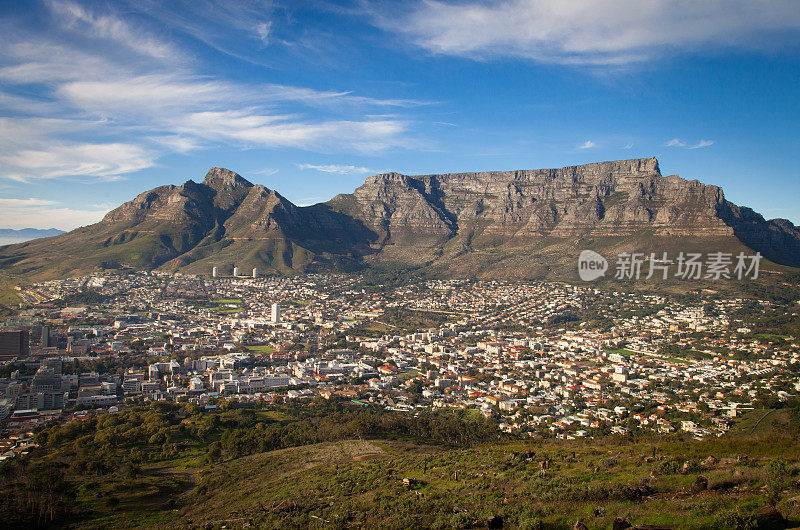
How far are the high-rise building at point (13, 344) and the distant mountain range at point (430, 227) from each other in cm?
4950

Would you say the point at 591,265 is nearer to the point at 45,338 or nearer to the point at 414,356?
the point at 414,356

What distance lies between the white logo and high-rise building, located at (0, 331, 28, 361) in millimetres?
80869

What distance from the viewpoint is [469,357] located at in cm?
5038

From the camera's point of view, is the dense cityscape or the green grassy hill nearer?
the green grassy hill

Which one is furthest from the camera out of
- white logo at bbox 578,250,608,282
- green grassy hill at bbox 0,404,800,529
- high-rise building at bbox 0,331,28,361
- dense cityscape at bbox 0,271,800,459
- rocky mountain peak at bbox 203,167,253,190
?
rocky mountain peak at bbox 203,167,253,190

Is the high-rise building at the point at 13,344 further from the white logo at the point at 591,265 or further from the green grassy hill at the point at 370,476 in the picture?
the white logo at the point at 591,265

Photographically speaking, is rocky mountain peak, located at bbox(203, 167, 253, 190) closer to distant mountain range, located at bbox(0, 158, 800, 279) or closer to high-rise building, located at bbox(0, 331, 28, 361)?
distant mountain range, located at bbox(0, 158, 800, 279)

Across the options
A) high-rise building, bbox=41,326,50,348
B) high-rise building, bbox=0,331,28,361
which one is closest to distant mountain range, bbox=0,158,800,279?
high-rise building, bbox=41,326,50,348

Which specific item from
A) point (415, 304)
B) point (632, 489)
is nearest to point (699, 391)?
point (632, 489)

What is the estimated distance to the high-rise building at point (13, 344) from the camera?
42625 mm

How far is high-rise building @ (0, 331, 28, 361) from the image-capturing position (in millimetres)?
42625

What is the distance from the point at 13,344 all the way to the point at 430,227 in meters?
105

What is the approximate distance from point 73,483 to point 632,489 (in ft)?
66.0

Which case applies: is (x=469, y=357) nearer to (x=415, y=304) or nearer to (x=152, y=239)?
(x=415, y=304)
